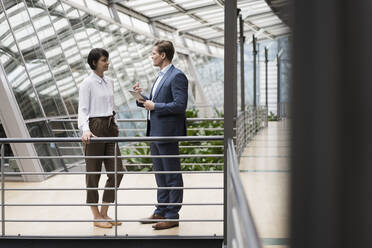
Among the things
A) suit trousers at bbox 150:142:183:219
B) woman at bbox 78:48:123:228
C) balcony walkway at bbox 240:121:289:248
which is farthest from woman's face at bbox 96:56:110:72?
balcony walkway at bbox 240:121:289:248

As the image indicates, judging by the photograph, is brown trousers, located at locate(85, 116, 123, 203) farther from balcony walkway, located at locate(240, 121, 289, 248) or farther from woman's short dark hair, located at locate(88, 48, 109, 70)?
balcony walkway, located at locate(240, 121, 289, 248)

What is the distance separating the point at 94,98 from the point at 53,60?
4.33 metres

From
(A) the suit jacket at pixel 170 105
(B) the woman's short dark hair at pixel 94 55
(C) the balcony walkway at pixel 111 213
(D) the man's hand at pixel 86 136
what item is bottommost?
(C) the balcony walkway at pixel 111 213

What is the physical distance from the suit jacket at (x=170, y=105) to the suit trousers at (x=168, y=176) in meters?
0.09

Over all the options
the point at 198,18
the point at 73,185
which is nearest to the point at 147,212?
the point at 73,185

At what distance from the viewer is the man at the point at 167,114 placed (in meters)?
3.49

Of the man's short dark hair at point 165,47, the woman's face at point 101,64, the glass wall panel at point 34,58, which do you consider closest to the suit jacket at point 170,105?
the man's short dark hair at point 165,47

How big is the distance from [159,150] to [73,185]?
2311 millimetres

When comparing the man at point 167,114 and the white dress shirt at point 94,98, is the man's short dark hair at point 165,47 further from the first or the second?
the white dress shirt at point 94,98

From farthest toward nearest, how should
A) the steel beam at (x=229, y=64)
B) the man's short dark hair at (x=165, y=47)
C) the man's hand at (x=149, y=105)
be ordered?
the man's short dark hair at (x=165, y=47)
the man's hand at (x=149, y=105)
the steel beam at (x=229, y=64)

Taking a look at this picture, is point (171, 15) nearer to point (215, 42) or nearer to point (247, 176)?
point (215, 42)

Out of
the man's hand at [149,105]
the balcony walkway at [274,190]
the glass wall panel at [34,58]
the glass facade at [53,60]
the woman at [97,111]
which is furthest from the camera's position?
the glass wall panel at [34,58]

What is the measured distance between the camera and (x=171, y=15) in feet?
48.4

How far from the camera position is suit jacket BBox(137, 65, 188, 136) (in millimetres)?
3479
